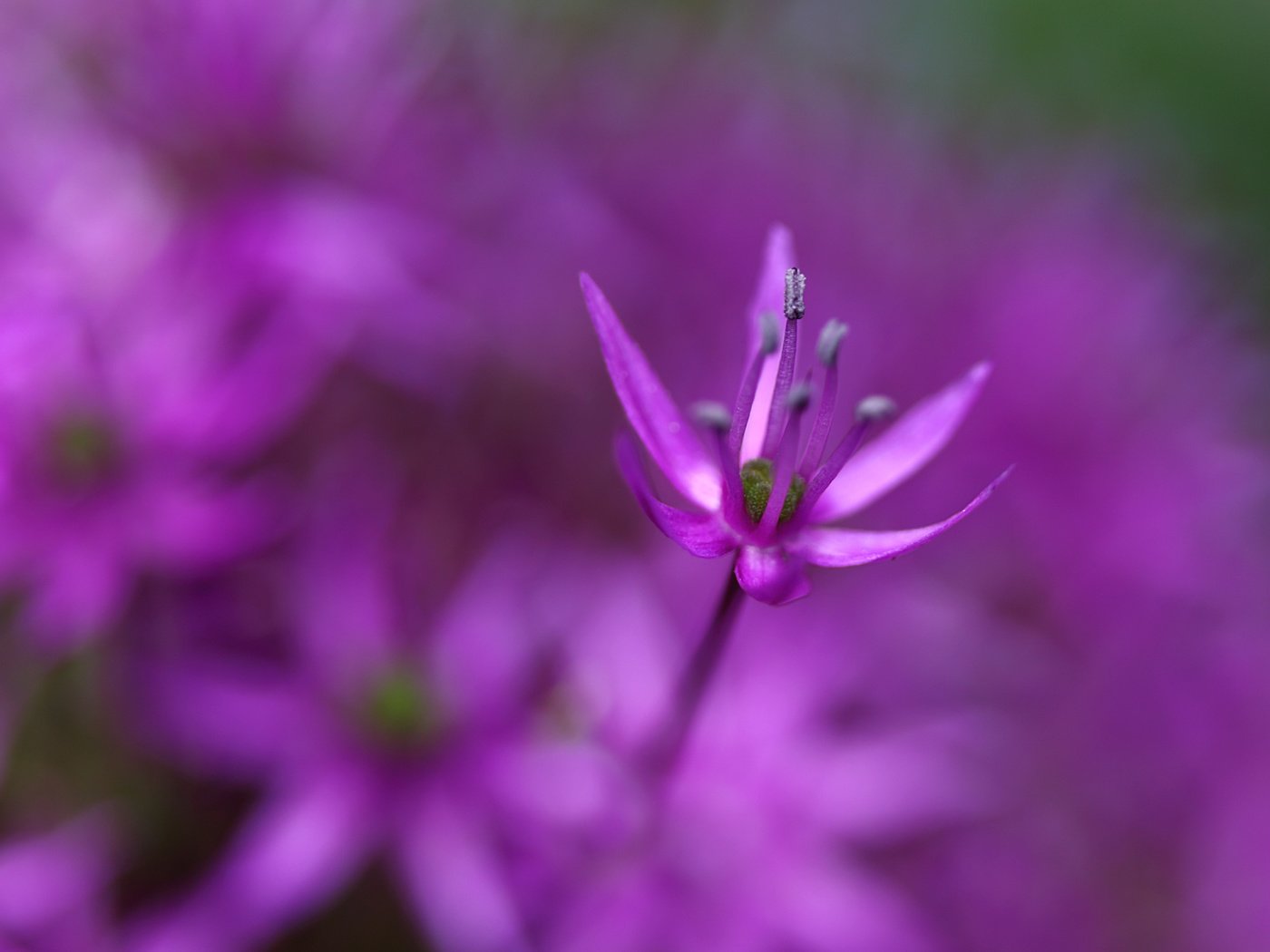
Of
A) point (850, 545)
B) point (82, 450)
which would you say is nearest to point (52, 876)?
point (82, 450)

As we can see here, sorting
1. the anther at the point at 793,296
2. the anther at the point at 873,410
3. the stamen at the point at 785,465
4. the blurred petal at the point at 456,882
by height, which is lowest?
the blurred petal at the point at 456,882

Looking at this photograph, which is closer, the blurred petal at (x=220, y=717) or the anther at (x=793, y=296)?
the anther at (x=793, y=296)

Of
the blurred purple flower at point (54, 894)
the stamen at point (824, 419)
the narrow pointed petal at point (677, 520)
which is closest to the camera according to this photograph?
the narrow pointed petal at point (677, 520)

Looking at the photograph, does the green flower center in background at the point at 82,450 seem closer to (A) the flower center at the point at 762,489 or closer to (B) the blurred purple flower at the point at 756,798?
(B) the blurred purple flower at the point at 756,798

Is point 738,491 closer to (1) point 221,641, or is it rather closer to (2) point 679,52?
(1) point 221,641

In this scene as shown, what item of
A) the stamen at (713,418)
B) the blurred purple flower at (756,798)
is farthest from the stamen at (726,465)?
the blurred purple flower at (756,798)
